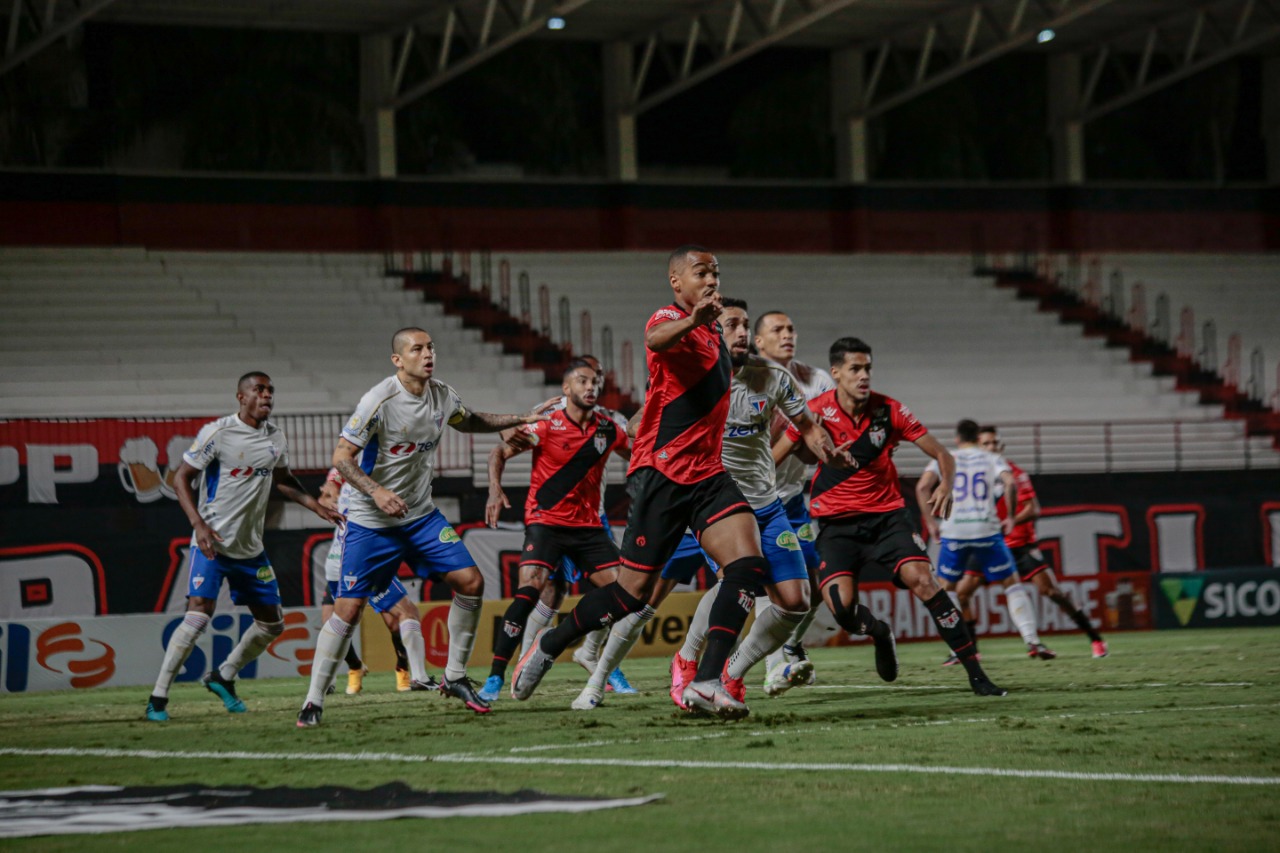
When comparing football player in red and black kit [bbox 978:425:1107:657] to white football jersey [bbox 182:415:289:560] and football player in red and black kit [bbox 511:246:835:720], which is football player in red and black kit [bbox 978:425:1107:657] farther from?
football player in red and black kit [bbox 511:246:835:720]

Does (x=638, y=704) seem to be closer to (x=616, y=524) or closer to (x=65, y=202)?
(x=616, y=524)

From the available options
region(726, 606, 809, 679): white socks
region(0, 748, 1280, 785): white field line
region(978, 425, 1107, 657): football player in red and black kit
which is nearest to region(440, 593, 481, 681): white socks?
region(726, 606, 809, 679): white socks

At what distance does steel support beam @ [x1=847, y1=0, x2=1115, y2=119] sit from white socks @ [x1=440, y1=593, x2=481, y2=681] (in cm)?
2061

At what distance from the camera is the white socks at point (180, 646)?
1164 centimetres

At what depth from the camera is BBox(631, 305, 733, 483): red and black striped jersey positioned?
30.2ft

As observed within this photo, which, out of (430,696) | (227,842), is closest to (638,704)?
(430,696)

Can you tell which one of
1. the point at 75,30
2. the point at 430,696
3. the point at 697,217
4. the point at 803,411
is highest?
the point at 75,30

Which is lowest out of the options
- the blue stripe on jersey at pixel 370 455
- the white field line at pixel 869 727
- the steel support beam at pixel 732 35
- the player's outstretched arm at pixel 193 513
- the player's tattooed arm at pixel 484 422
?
the white field line at pixel 869 727

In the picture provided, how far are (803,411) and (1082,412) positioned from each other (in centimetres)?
1930

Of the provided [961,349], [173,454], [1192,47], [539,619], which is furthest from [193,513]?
[1192,47]

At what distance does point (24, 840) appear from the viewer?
6.05m

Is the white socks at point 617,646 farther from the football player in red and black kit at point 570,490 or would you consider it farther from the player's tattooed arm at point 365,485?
the player's tattooed arm at point 365,485

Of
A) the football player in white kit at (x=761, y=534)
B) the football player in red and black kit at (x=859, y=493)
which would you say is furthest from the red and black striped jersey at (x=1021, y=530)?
the football player in white kit at (x=761, y=534)

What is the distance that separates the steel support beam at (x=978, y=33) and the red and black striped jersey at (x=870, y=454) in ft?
60.9
